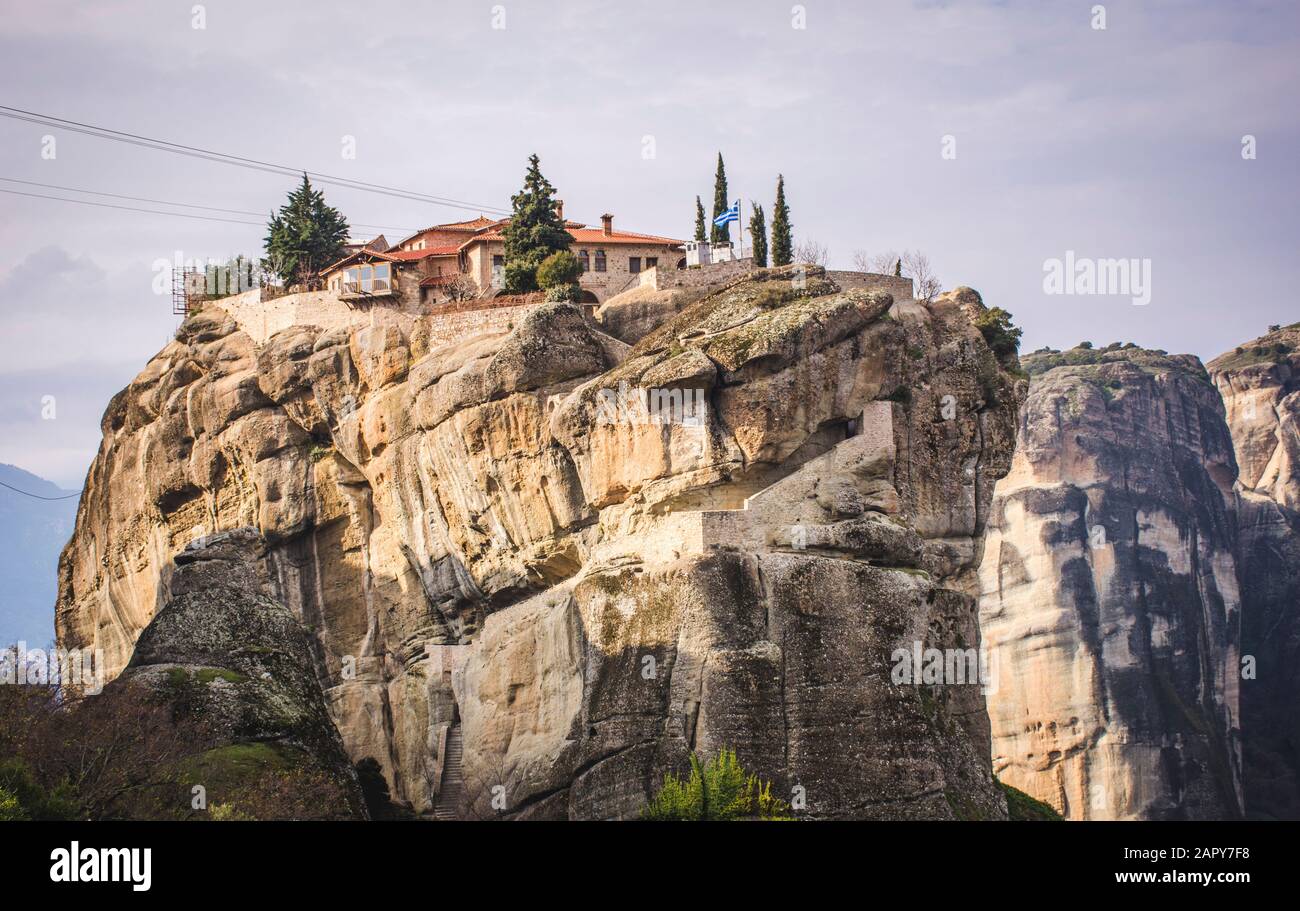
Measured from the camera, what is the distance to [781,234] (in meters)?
74.3

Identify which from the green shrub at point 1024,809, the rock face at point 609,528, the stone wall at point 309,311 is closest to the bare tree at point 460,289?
the stone wall at point 309,311

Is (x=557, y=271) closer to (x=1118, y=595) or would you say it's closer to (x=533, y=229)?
(x=533, y=229)

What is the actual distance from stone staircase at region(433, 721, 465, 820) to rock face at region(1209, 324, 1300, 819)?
278ft

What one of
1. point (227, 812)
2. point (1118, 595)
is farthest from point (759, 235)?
point (1118, 595)

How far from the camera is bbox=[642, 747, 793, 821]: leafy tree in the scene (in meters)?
51.1

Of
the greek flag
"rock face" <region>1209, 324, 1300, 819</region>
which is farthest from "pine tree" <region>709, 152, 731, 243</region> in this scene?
"rock face" <region>1209, 324, 1300, 819</region>

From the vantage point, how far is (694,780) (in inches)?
2045

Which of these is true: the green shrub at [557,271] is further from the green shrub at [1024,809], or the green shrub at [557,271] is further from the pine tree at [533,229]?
the green shrub at [1024,809]

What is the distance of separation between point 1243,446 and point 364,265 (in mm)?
106039

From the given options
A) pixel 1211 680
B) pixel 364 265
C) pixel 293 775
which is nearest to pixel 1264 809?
pixel 1211 680

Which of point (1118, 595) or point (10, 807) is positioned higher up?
point (1118, 595)

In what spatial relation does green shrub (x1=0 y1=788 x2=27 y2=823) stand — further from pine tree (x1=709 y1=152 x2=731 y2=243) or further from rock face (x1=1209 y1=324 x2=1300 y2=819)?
rock face (x1=1209 y1=324 x2=1300 y2=819)

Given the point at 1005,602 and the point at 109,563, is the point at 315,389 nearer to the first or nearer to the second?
the point at 109,563

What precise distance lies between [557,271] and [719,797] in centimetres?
2731
